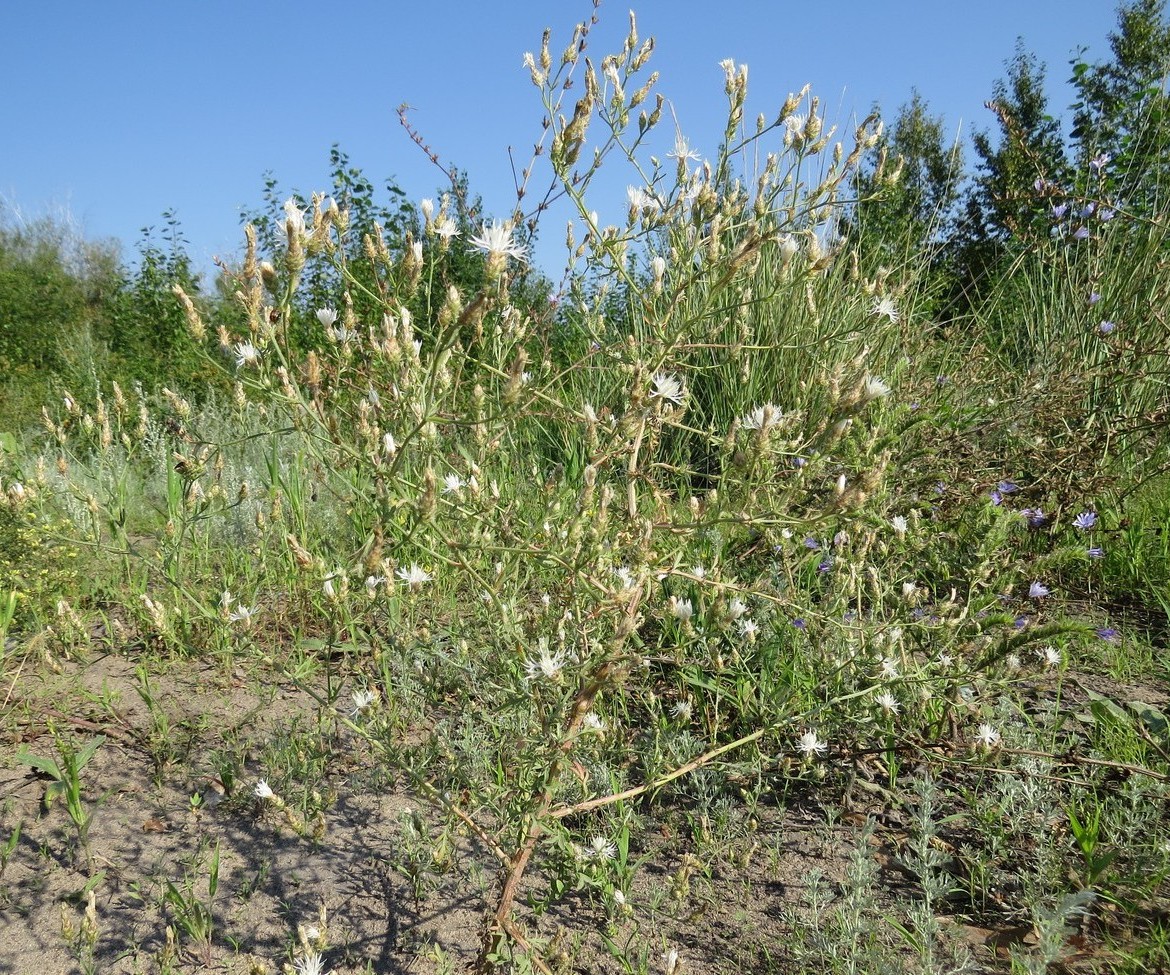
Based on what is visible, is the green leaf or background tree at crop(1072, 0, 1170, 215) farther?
background tree at crop(1072, 0, 1170, 215)


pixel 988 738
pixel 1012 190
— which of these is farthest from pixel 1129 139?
pixel 988 738

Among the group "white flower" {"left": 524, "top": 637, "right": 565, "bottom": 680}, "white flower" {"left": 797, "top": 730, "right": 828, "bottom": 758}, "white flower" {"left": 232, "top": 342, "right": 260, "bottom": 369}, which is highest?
"white flower" {"left": 232, "top": 342, "right": 260, "bottom": 369}

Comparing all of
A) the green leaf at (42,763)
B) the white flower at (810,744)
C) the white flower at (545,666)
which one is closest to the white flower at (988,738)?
the white flower at (810,744)

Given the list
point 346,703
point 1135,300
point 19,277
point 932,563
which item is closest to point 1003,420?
point 932,563

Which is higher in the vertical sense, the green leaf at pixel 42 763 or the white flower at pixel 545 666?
the white flower at pixel 545 666

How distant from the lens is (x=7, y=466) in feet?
11.5

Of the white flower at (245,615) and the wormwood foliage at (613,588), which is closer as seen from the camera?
the wormwood foliage at (613,588)

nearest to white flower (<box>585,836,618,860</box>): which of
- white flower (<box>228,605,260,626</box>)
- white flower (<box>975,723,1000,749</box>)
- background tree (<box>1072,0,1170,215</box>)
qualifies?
white flower (<box>975,723,1000,749</box>)

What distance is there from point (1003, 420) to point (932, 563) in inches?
35.4

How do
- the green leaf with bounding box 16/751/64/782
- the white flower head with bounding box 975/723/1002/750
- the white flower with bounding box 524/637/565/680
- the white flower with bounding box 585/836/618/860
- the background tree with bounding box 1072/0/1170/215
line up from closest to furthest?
the white flower with bounding box 524/637/565/680
the white flower with bounding box 585/836/618/860
the white flower head with bounding box 975/723/1002/750
the green leaf with bounding box 16/751/64/782
the background tree with bounding box 1072/0/1170/215

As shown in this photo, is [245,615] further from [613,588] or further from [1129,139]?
[1129,139]

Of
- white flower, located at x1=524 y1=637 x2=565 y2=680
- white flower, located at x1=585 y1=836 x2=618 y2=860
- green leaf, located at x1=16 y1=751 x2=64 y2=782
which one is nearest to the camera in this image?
white flower, located at x1=524 y1=637 x2=565 y2=680

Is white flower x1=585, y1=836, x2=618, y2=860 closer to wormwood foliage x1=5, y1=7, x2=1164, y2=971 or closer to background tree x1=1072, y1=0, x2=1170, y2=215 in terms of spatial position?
wormwood foliage x1=5, y1=7, x2=1164, y2=971

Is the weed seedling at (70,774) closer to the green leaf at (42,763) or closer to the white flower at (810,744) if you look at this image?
the green leaf at (42,763)
